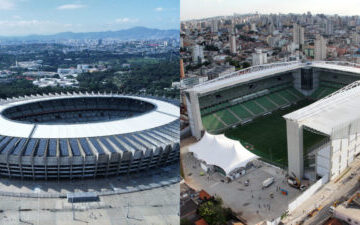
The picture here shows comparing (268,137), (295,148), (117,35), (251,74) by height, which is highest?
(117,35)

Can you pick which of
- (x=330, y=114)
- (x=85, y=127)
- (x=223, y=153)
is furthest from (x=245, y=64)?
(x=85, y=127)

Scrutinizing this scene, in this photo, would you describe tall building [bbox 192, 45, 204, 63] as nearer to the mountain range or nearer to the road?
the mountain range

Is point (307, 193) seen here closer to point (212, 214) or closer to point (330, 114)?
point (212, 214)

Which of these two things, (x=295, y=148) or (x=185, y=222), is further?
(x=295, y=148)

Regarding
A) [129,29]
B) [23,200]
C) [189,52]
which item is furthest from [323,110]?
[129,29]

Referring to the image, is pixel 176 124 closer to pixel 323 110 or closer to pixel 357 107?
pixel 323 110

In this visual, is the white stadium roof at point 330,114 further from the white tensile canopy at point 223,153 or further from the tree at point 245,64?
the tree at point 245,64
